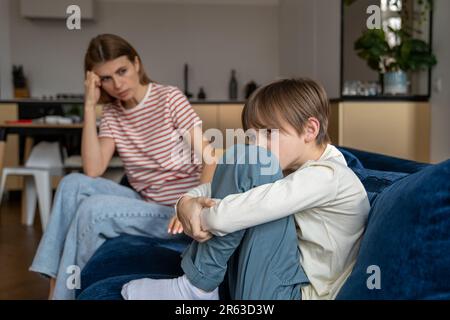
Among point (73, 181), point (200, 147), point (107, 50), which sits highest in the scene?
point (107, 50)

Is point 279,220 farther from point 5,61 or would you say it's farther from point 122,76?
point 5,61

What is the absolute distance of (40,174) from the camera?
3717 mm

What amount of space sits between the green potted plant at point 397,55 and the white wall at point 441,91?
0.21 feet

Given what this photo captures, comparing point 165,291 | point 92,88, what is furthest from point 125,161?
point 165,291

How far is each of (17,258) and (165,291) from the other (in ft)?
6.74

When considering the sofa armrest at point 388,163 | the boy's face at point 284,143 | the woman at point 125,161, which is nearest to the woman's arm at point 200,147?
the woman at point 125,161

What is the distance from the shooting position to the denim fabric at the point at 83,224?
1622mm

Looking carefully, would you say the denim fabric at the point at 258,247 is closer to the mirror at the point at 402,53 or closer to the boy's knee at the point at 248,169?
the boy's knee at the point at 248,169

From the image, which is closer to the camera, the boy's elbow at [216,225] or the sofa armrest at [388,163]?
the boy's elbow at [216,225]

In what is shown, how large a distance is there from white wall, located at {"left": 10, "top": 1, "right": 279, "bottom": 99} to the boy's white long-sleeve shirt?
5098 mm

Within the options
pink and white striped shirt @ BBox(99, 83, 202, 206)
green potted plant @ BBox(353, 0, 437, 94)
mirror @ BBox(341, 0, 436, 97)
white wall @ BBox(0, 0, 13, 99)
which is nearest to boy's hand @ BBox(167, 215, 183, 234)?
pink and white striped shirt @ BBox(99, 83, 202, 206)

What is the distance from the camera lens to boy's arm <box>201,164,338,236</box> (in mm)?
954

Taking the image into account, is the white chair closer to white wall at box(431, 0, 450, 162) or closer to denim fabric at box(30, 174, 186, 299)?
denim fabric at box(30, 174, 186, 299)
